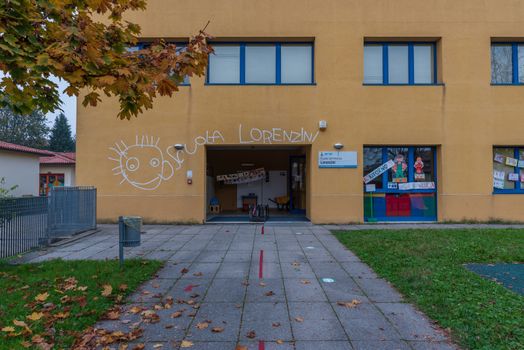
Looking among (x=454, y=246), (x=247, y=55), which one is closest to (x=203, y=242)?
(x=454, y=246)

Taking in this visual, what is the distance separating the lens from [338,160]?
1200cm

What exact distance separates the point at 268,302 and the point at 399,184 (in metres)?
9.00

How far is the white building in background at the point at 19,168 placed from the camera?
2069cm

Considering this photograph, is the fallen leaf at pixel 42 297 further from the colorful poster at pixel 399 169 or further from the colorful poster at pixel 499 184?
the colorful poster at pixel 499 184

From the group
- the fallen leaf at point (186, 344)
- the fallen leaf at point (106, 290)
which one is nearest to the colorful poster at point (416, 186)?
the fallen leaf at point (106, 290)

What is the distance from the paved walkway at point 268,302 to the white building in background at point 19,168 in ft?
53.1

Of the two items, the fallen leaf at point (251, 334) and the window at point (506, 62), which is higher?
the window at point (506, 62)

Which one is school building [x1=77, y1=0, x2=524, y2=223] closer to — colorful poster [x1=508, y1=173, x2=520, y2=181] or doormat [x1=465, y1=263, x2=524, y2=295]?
colorful poster [x1=508, y1=173, x2=520, y2=181]

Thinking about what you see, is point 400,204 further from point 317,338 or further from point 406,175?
point 317,338

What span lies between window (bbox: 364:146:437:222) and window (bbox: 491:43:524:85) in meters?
3.51

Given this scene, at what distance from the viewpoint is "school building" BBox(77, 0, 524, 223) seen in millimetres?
12055

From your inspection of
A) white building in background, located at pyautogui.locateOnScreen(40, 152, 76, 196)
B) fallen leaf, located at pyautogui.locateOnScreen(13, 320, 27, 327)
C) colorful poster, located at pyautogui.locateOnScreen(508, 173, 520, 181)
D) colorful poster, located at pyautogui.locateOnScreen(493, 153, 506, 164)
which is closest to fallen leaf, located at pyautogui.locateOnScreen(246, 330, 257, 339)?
fallen leaf, located at pyautogui.locateOnScreen(13, 320, 27, 327)

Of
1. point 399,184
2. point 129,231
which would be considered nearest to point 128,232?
point 129,231

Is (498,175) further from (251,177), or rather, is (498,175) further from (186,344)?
(186,344)
